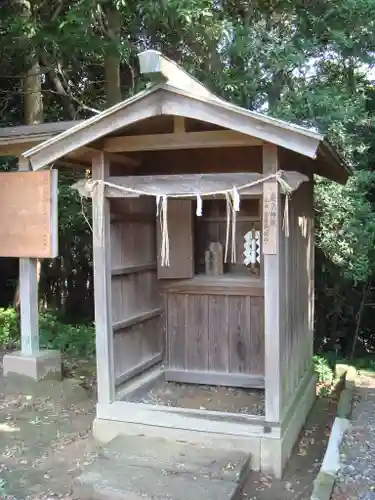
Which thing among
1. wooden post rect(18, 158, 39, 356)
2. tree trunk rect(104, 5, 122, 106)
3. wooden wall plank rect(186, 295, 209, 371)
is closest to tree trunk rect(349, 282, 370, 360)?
wooden wall plank rect(186, 295, 209, 371)

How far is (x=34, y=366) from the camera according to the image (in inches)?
240

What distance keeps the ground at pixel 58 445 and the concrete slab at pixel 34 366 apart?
14 cm

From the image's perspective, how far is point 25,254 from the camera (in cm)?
614

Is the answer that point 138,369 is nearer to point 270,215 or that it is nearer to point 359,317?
point 270,215

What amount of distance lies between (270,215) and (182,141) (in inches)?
38.2

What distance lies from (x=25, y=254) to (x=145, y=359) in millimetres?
1839

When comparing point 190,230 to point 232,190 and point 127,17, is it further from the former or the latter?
point 127,17

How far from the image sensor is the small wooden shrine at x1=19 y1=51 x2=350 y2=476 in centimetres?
427

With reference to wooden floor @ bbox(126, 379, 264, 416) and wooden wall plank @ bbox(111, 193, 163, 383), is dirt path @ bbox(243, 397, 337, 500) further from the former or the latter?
wooden wall plank @ bbox(111, 193, 163, 383)

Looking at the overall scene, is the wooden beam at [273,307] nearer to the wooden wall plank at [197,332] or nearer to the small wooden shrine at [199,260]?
the small wooden shrine at [199,260]

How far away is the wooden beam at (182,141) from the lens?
4.34 metres

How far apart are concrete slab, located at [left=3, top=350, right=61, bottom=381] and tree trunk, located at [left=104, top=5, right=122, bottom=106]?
4.15 metres

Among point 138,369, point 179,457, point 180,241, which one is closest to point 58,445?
point 138,369

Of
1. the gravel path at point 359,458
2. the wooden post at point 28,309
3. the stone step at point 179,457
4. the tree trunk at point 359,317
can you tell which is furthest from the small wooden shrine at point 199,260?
→ the tree trunk at point 359,317
